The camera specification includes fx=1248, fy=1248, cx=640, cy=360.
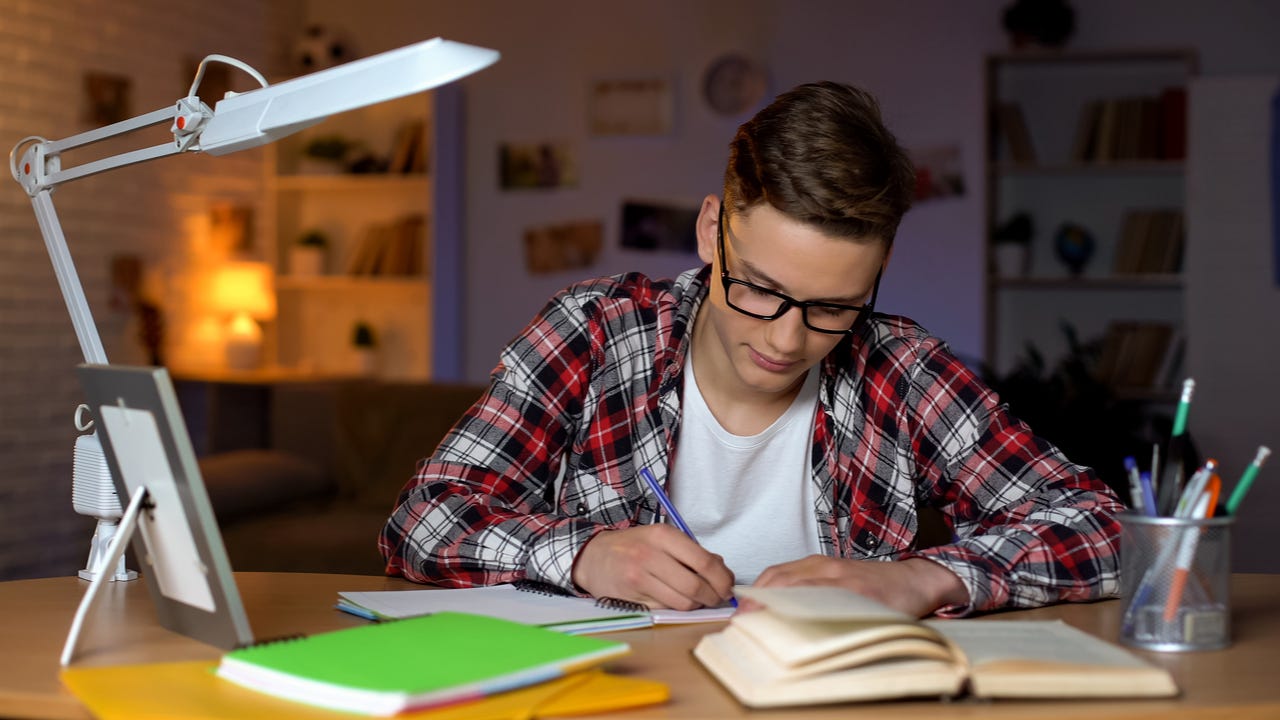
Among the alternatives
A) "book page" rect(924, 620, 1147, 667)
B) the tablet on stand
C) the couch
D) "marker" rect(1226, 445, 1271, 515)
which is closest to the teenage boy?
"book page" rect(924, 620, 1147, 667)

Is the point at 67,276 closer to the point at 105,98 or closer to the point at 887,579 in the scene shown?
the point at 887,579

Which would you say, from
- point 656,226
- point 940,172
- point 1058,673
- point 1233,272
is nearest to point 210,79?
point 656,226

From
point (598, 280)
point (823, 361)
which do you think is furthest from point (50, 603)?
point (823, 361)

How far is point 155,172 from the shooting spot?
4.98m

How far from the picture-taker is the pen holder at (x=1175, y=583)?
1.03 meters

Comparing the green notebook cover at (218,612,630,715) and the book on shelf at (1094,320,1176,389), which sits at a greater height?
the green notebook cover at (218,612,630,715)

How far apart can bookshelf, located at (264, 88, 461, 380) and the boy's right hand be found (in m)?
4.13

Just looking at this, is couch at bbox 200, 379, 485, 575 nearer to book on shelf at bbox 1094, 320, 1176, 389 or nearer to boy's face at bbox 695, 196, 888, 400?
boy's face at bbox 695, 196, 888, 400

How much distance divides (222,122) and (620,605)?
572mm

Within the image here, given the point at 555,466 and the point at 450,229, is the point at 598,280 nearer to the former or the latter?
the point at 555,466

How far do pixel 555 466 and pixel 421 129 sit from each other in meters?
3.93

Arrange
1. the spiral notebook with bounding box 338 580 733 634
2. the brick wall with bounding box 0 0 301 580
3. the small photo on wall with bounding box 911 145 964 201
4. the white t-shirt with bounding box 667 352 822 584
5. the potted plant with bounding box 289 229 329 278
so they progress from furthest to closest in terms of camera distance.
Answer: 1. the potted plant with bounding box 289 229 329 278
2. the small photo on wall with bounding box 911 145 964 201
3. the brick wall with bounding box 0 0 301 580
4. the white t-shirt with bounding box 667 352 822 584
5. the spiral notebook with bounding box 338 580 733 634

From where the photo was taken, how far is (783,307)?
4.42ft

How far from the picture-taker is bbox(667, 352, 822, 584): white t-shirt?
157 centimetres
